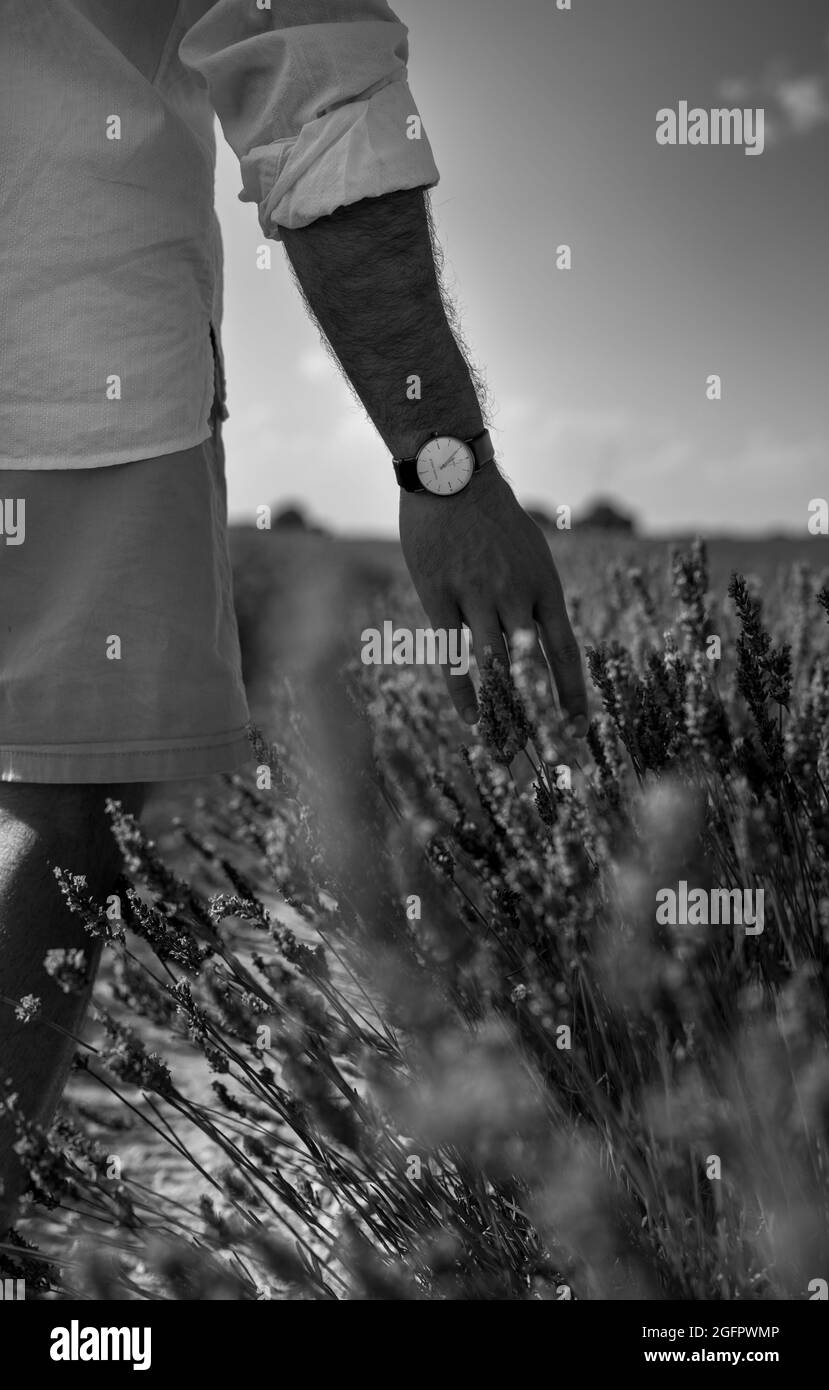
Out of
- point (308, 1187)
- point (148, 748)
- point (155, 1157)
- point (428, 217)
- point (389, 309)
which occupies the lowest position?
point (155, 1157)

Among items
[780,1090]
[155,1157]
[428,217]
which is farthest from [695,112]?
[155,1157]

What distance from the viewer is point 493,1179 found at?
120 centimetres

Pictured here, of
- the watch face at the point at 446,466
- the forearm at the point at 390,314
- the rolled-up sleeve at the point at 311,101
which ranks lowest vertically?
the watch face at the point at 446,466

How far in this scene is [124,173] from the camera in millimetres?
1328

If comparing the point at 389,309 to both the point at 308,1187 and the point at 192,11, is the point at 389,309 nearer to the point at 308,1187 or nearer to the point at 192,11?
the point at 192,11

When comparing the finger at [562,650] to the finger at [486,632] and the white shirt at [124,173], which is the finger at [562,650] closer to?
the finger at [486,632]

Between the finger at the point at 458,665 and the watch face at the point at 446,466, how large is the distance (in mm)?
157

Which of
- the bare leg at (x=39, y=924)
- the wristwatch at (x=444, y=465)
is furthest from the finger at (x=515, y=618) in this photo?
the bare leg at (x=39, y=924)

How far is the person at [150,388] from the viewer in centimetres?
124

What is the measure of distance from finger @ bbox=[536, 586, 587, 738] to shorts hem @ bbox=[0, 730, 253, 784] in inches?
20.4
